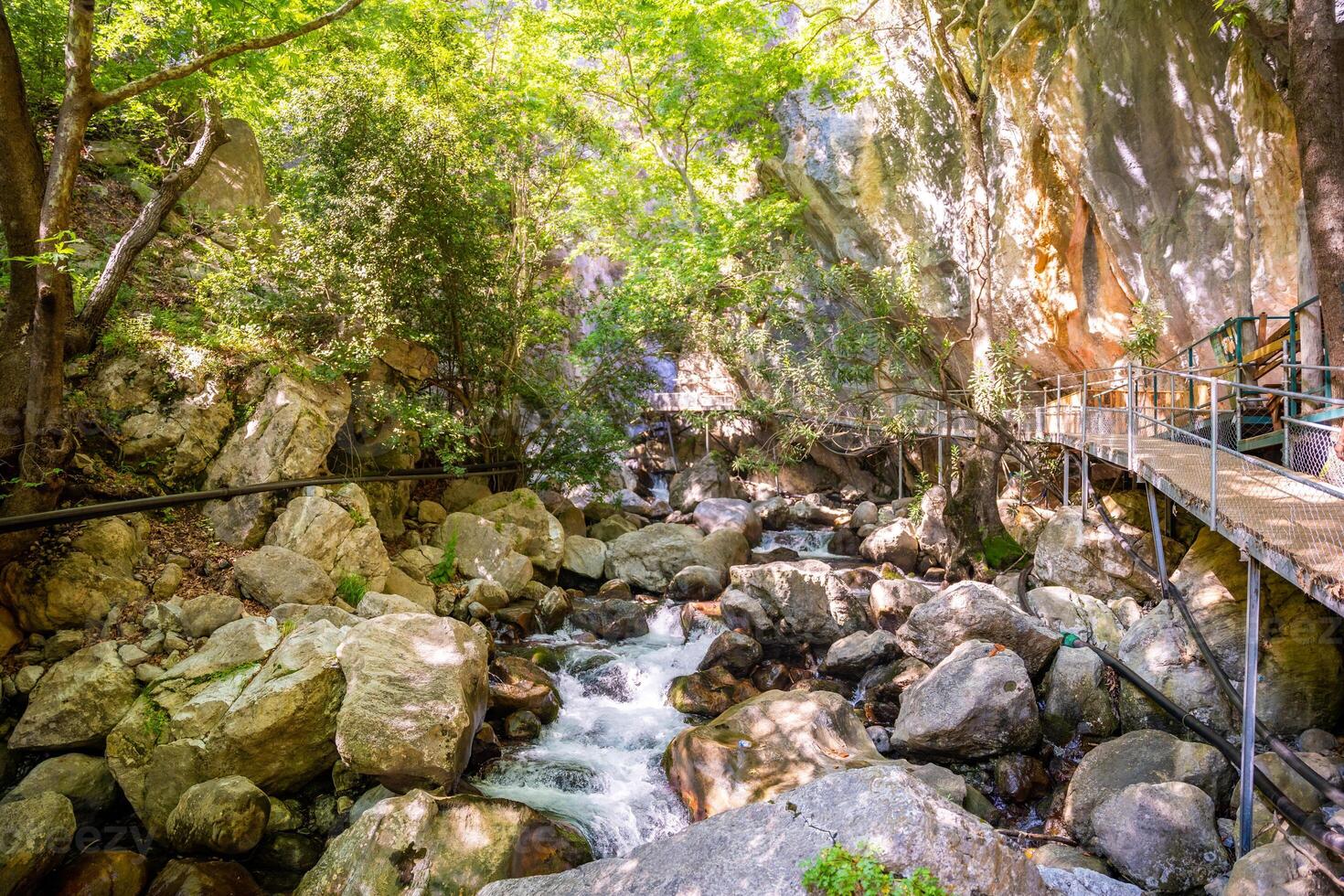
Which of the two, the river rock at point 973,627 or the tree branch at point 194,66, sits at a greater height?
the tree branch at point 194,66

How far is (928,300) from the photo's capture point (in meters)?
16.7

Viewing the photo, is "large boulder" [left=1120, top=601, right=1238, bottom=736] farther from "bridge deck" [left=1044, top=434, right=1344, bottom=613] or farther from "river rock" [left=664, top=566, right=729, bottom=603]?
"river rock" [left=664, top=566, right=729, bottom=603]

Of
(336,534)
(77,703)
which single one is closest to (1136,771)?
(336,534)

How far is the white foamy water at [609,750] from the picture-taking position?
18.6 ft

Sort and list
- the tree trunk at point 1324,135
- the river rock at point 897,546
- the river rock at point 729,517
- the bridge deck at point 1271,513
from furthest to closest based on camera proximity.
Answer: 1. the river rock at point 729,517
2. the river rock at point 897,546
3. the tree trunk at point 1324,135
4. the bridge deck at point 1271,513

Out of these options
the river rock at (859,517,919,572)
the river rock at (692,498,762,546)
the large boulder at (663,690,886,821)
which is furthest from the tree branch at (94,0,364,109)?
the river rock at (692,498,762,546)

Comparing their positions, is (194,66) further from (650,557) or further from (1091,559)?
(1091,559)

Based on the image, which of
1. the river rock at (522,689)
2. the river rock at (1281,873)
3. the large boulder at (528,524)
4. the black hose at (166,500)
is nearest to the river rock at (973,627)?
the river rock at (1281,873)

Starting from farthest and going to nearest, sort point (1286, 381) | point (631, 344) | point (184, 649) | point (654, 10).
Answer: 1. point (654, 10)
2. point (631, 344)
3. point (1286, 381)
4. point (184, 649)

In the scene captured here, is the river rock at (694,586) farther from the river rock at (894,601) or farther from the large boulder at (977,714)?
the large boulder at (977,714)

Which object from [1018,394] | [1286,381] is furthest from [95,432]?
[1286,381]

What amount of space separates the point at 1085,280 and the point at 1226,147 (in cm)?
378

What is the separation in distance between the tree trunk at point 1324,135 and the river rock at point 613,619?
25.5 feet

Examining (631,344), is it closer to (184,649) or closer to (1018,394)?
(1018,394)
